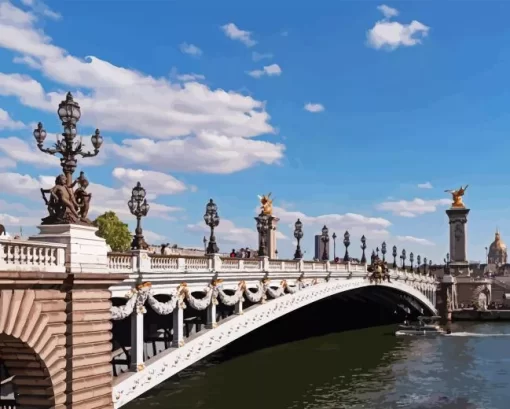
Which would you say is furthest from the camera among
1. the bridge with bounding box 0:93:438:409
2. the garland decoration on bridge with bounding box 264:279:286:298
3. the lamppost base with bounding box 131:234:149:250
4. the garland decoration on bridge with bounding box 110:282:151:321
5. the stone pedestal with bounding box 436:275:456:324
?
the stone pedestal with bounding box 436:275:456:324

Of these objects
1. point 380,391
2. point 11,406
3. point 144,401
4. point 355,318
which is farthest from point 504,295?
point 11,406

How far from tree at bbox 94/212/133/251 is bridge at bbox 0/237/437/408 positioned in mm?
32956

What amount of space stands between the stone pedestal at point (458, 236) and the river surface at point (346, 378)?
49.7 metres

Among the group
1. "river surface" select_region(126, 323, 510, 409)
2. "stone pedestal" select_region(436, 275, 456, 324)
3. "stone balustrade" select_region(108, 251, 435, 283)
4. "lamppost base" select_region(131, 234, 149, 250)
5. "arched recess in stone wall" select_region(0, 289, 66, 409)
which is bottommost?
→ "river surface" select_region(126, 323, 510, 409)

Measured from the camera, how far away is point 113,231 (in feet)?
235

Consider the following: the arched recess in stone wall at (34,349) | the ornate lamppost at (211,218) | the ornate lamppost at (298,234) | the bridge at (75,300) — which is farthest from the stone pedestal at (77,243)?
the ornate lamppost at (298,234)

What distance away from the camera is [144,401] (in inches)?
1252

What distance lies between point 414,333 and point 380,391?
1337 inches

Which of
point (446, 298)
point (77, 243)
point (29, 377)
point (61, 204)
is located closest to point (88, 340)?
point (29, 377)

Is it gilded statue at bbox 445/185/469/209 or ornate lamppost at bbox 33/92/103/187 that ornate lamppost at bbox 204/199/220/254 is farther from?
gilded statue at bbox 445/185/469/209

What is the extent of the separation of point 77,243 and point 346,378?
27235mm

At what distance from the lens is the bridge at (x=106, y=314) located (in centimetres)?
1659

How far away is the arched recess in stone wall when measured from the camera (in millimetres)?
16234

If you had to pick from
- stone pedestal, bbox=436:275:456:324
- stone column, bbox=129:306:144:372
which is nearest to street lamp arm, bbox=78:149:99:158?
stone column, bbox=129:306:144:372
